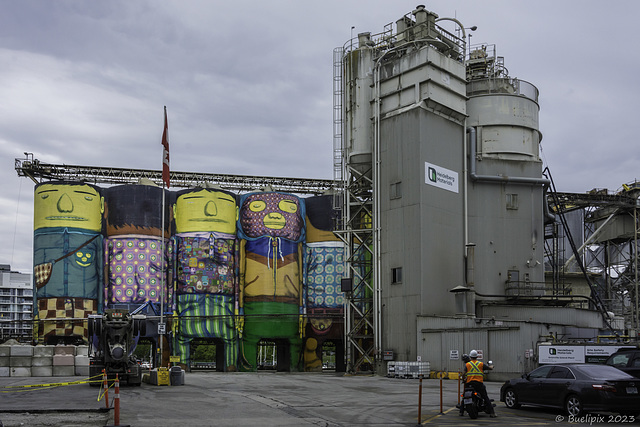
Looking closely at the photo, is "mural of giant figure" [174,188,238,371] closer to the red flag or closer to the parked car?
the red flag

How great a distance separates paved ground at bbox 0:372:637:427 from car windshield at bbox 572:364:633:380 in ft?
5.00

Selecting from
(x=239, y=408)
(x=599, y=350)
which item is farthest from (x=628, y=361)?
(x=239, y=408)

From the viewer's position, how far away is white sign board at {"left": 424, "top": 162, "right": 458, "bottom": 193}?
161 ft

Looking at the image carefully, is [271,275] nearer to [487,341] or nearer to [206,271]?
[206,271]

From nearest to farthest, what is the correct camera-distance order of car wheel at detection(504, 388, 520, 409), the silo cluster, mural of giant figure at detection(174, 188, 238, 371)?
car wheel at detection(504, 388, 520, 409), the silo cluster, mural of giant figure at detection(174, 188, 238, 371)

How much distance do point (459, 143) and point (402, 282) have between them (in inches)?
474

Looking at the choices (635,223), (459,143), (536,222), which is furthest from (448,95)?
(635,223)

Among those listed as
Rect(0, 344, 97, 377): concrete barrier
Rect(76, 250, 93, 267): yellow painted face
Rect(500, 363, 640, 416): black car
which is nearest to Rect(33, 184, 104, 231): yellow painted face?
Rect(76, 250, 93, 267): yellow painted face

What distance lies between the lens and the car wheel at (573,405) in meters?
19.5

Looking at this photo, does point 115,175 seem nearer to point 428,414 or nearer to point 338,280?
point 338,280

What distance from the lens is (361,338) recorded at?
52.3 meters

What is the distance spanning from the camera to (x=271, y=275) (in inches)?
2648

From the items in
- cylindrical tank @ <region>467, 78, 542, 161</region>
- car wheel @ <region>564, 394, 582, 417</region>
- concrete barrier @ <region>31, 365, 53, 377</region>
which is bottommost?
concrete barrier @ <region>31, 365, 53, 377</region>

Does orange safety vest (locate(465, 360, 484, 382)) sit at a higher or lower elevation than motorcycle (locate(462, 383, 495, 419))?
higher
